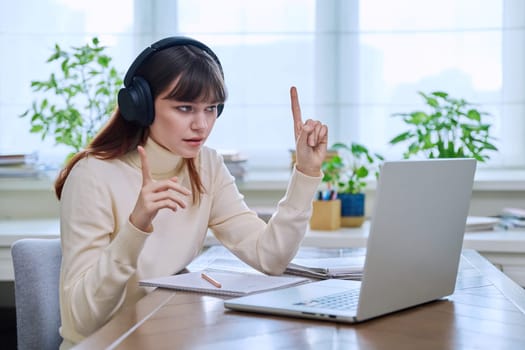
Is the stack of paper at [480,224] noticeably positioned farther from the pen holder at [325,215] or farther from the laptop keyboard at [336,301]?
the laptop keyboard at [336,301]

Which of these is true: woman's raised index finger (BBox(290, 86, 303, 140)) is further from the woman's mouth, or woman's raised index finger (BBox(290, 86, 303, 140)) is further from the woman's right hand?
the woman's right hand

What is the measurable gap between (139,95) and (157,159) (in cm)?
19

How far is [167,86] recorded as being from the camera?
1683 mm

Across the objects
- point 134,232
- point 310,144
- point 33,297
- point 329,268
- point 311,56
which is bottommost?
point 33,297

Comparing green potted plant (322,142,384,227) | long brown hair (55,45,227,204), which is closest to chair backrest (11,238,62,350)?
long brown hair (55,45,227,204)

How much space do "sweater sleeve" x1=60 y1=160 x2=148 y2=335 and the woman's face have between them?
172mm

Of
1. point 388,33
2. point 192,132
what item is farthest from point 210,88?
point 388,33

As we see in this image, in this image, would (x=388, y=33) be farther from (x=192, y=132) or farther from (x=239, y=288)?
(x=239, y=288)

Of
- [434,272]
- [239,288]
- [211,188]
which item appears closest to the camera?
[434,272]

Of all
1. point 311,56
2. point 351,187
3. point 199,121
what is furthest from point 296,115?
point 311,56

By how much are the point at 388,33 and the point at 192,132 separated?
161 cm

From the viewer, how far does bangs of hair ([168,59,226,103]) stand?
5.48 ft

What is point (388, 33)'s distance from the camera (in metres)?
3.11

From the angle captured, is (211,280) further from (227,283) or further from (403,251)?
(403,251)
